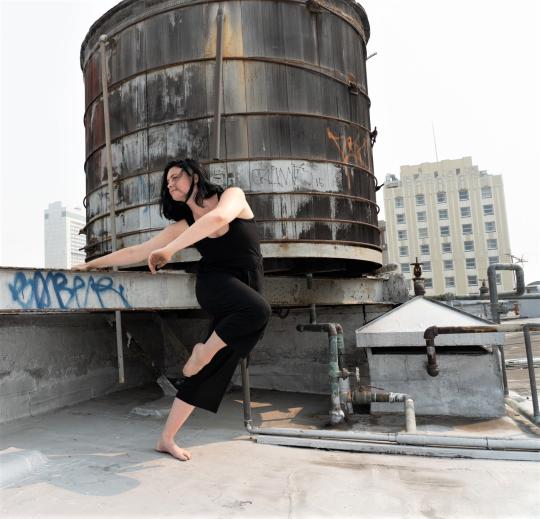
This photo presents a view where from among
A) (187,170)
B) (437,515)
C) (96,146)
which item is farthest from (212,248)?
(96,146)

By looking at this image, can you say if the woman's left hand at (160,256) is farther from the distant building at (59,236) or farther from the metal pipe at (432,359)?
the distant building at (59,236)

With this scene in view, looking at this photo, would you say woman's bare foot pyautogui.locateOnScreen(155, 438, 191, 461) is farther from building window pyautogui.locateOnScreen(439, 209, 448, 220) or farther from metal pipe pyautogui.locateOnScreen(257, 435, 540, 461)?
building window pyautogui.locateOnScreen(439, 209, 448, 220)

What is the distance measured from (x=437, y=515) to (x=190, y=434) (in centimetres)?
302

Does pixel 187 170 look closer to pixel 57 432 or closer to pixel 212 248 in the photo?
pixel 212 248

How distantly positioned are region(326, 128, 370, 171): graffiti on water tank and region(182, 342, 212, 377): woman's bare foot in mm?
5271

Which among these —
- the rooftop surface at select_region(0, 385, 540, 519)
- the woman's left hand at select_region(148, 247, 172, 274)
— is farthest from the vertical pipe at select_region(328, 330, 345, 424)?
the woman's left hand at select_region(148, 247, 172, 274)

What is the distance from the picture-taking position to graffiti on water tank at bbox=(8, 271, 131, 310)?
4.09 metres

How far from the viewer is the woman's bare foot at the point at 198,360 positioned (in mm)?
3350

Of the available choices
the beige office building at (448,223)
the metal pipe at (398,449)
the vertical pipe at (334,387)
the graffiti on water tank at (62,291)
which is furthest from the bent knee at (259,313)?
the beige office building at (448,223)

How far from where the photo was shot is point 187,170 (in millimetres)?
3248

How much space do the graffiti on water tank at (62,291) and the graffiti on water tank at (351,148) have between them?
180 inches

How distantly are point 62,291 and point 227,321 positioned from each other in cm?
215

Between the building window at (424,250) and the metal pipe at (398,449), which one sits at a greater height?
the building window at (424,250)

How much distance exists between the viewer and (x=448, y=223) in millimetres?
65438
